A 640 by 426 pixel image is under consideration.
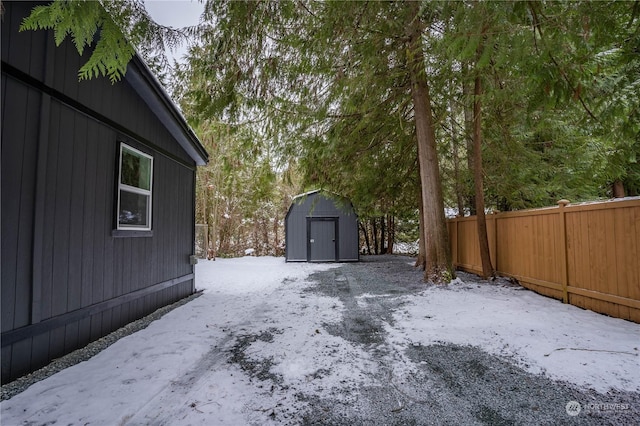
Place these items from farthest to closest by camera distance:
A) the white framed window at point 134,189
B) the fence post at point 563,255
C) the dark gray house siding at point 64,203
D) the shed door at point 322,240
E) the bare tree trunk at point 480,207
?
the shed door at point 322,240 < the bare tree trunk at point 480,207 < the fence post at point 563,255 < the white framed window at point 134,189 < the dark gray house siding at point 64,203

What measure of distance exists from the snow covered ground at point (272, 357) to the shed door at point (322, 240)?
23.4 ft

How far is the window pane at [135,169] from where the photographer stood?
12.9 feet

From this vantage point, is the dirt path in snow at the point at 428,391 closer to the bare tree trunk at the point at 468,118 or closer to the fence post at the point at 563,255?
the fence post at the point at 563,255

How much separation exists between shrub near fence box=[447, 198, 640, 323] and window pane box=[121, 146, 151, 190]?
624cm

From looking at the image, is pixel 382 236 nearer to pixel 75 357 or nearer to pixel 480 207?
pixel 480 207

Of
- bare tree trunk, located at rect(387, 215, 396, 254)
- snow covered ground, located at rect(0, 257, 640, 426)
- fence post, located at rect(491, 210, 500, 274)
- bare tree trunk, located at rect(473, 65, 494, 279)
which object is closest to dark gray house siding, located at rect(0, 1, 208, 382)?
snow covered ground, located at rect(0, 257, 640, 426)

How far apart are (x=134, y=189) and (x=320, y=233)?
27.9 feet

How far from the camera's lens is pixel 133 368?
8.39ft

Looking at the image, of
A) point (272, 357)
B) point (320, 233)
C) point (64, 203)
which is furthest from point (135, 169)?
point (320, 233)

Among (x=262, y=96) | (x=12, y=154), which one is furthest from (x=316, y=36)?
(x=12, y=154)

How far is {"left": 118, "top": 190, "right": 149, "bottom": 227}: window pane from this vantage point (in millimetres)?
3859

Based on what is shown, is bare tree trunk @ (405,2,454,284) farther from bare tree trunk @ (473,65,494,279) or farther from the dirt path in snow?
the dirt path in snow

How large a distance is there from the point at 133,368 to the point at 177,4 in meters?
3.73

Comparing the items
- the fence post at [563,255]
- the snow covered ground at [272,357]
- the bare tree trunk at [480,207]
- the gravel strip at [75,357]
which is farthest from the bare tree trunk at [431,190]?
the gravel strip at [75,357]
